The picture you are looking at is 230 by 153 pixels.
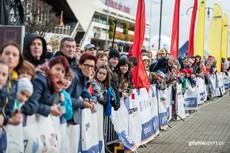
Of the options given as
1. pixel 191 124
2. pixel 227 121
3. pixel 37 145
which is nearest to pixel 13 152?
pixel 37 145

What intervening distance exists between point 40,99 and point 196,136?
23.2 ft

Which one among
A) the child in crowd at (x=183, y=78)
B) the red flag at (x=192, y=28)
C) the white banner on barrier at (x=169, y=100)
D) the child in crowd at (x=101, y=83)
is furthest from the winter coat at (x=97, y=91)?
the red flag at (x=192, y=28)

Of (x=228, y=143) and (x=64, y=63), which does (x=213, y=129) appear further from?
(x=64, y=63)

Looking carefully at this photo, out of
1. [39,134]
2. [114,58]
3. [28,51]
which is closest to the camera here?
[39,134]

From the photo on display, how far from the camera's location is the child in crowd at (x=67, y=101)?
5.67 metres

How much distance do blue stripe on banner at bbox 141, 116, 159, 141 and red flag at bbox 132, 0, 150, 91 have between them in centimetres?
80

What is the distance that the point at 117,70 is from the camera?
30.5ft

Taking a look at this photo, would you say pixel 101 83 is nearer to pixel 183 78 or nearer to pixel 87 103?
pixel 87 103

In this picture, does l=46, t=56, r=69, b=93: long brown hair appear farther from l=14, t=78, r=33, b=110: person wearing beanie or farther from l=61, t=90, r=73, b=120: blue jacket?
l=14, t=78, r=33, b=110: person wearing beanie

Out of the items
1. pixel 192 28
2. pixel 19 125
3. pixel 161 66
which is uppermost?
pixel 192 28

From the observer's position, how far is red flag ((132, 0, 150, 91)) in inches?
426

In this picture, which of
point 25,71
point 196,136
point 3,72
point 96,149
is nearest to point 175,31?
point 196,136

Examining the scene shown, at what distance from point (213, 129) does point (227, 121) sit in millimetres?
1933

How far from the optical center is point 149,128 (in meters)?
10.6
